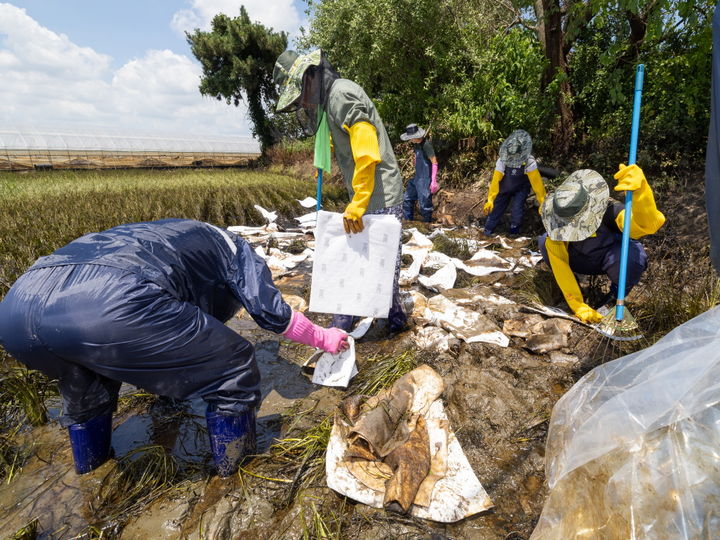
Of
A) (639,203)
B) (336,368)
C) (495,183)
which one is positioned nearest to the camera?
(336,368)

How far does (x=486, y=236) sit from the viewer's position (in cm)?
547

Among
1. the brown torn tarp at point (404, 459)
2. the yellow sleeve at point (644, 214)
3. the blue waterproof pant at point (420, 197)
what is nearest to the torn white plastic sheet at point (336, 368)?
the brown torn tarp at point (404, 459)

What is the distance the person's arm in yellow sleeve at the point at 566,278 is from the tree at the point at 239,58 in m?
17.3

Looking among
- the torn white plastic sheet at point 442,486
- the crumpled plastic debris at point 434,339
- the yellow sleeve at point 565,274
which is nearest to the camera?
the torn white plastic sheet at point 442,486

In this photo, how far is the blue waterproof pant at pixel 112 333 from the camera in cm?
124

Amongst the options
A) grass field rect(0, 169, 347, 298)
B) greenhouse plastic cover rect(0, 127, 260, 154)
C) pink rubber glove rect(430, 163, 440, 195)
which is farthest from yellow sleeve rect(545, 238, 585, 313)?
greenhouse plastic cover rect(0, 127, 260, 154)

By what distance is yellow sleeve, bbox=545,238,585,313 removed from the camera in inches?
103

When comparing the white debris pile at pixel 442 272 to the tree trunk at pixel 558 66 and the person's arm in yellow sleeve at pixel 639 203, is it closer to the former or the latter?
the person's arm in yellow sleeve at pixel 639 203

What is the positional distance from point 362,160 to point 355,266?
0.59 metres

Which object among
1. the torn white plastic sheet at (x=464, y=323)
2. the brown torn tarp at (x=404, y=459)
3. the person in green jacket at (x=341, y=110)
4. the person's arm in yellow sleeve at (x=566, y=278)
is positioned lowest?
the brown torn tarp at (x=404, y=459)

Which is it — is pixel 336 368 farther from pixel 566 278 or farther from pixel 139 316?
pixel 566 278

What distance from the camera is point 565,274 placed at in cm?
265

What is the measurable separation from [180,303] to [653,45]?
6.57 metres

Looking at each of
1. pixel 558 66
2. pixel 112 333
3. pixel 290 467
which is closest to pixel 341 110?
pixel 112 333
